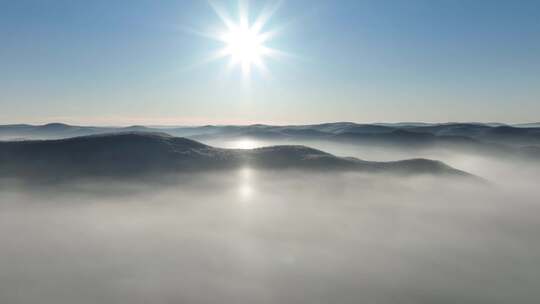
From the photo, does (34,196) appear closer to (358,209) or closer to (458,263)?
(358,209)

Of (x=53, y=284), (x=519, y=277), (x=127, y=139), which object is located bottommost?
(x=519, y=277)

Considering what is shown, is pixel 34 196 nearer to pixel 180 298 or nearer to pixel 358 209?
pixel 180 298

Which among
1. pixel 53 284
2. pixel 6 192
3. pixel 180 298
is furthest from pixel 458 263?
pixel 6 192

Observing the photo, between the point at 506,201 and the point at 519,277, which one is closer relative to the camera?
the point at 519,277

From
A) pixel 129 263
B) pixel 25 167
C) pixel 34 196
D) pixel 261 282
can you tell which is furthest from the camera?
pixel 25 167

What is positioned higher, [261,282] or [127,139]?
[127,139]

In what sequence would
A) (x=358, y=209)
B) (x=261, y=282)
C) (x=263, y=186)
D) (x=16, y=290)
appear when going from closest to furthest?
(x=16, y=290) < (x=261, y=282) < (x=358, y=209) < (x=263, y=186)
